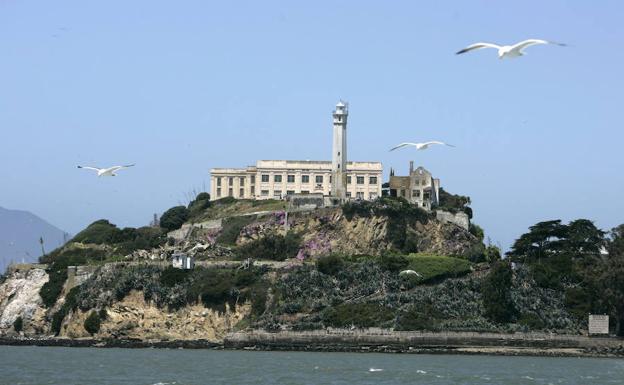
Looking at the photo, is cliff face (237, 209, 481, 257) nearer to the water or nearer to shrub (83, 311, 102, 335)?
shrub (83, 311, 102, 335)

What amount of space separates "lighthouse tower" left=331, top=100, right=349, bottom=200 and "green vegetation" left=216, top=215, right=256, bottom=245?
24.5 feet

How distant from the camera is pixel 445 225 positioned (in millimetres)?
116188

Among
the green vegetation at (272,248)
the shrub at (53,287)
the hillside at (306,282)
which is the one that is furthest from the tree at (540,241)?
the shrub at (53,287)

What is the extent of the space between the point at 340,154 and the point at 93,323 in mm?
25906

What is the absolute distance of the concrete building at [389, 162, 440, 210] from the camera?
392 feet

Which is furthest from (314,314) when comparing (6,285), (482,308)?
(6,285)

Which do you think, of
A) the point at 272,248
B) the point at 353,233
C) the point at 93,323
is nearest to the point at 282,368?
the point at 93,323

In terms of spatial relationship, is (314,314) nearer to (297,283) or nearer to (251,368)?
(297,283)

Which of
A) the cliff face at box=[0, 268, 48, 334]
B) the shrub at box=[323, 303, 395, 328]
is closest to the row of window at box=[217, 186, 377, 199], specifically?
the cliff face at box=[0, 268, 48, 334]


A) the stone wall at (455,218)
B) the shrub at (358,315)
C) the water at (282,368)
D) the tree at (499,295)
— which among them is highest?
the stone wall at (455,218)

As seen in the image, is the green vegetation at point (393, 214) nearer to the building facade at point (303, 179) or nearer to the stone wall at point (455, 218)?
the stone wall at point (455, 218)

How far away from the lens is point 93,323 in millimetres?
104438

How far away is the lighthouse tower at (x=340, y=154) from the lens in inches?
4609

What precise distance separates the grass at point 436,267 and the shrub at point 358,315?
4898 millimetres
